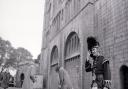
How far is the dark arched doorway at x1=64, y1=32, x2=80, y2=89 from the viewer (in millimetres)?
16875

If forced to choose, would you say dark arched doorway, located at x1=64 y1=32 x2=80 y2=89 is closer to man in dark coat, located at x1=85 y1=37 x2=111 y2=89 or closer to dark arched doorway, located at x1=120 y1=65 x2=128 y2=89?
dark arched doorway, located at x1=120 y1=65 x2=128 y2=89

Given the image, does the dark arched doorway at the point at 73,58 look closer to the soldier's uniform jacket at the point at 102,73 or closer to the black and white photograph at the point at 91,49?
the black and white photograph at the point at 91,49

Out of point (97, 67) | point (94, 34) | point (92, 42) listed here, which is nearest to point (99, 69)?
point (97, 67)

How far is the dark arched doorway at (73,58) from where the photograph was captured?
1688 centimetres

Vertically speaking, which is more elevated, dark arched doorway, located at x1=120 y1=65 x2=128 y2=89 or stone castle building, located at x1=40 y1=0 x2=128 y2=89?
stone castle building, located at x1=40 y1=0 x2=128 y2=89

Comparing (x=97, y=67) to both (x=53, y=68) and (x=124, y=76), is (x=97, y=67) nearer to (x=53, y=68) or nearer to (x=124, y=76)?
(x=124, y=76)

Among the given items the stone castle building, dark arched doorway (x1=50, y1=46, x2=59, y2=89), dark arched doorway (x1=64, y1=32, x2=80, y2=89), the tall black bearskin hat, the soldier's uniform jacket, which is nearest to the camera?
the soldier's uniform jacket

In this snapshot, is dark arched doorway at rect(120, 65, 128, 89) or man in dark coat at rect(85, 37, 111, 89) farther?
dark arched doorway at rect(120, 65, 128, 89)

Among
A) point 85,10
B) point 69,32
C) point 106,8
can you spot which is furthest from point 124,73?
point 69,32

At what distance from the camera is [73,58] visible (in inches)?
721

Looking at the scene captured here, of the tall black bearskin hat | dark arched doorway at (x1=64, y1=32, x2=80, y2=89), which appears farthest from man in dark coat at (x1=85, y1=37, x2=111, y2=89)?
dark arched doorway at (x1=64, y1=32, x2=80, y2=89)

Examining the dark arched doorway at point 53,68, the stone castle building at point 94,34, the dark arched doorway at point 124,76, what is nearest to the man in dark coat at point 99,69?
the stone castle building at point 94,34

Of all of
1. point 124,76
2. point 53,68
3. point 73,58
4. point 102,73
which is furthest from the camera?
point 53,68

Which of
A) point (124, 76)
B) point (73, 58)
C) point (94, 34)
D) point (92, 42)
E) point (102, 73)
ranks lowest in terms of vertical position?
point (124, 76)
